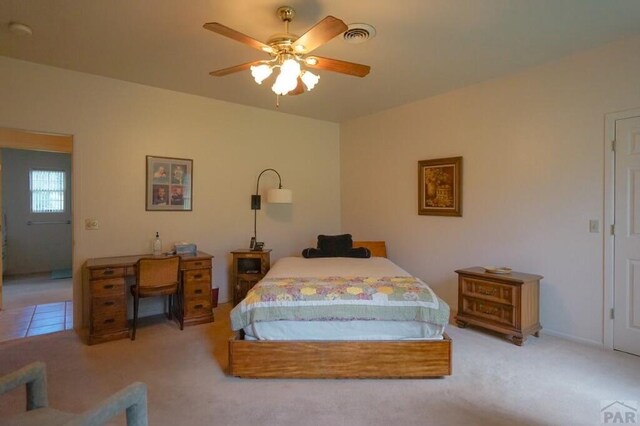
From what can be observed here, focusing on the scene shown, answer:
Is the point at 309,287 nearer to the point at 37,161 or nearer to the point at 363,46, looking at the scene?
the point at 363,46

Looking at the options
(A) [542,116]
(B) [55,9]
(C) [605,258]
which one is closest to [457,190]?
(A) [542,116]

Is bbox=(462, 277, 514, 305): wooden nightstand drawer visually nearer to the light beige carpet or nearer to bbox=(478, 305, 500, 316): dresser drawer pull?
bbox=(478, 305, 500, 316): dresser drawer pull

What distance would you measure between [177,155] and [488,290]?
3.98 meters

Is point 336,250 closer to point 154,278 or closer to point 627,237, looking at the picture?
point 154,278

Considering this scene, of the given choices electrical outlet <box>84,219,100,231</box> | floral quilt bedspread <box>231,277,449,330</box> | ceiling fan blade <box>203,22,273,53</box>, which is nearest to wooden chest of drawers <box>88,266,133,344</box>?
electrical outlet <box>84,219,100,231</box>

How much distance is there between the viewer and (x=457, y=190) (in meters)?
4.20

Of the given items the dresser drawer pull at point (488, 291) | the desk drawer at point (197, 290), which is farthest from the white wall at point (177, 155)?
the dresser drawer pull at point (488, 291)

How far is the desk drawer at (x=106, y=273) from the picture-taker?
3.29m

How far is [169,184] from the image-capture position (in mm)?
4246

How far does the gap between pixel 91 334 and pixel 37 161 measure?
16.7ft

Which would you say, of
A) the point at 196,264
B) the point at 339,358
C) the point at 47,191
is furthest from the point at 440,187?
the point at 47,191

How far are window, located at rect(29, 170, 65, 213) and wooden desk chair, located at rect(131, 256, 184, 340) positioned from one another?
4.71 meters

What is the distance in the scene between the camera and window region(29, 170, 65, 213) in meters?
6.48

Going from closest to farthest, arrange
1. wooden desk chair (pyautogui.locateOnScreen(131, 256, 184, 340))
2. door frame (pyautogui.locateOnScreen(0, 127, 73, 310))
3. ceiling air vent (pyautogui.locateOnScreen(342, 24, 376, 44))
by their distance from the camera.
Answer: ceiling air vent (pyautogui.locateOnScreen(342, 24, 376, 44)), wooden desk chair (pyautogui.locateOnScreen(131, 256, 184, 340)), door frame (pyautogui.locateOnScreen(0, 127, 73, 310))
